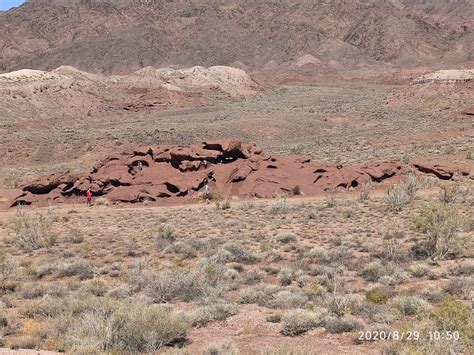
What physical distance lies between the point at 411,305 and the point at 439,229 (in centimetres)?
569

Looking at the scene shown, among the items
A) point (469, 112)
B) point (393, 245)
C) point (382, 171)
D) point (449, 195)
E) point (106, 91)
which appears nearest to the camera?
point (393, 245)

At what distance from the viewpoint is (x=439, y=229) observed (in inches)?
576

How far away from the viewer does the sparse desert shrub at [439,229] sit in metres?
14.3

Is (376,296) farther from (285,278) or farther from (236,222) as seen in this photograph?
(236,222)

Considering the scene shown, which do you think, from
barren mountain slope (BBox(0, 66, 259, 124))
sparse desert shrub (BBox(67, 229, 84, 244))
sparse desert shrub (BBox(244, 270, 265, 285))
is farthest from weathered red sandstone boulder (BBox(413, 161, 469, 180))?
barren mountain slope (BBox(0, 66, 259, 124))

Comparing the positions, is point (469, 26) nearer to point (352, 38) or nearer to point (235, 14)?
point (352, 38)

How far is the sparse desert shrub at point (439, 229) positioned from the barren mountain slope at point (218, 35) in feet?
429

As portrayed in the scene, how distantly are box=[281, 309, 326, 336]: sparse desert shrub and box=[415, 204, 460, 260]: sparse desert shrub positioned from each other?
6.15 m

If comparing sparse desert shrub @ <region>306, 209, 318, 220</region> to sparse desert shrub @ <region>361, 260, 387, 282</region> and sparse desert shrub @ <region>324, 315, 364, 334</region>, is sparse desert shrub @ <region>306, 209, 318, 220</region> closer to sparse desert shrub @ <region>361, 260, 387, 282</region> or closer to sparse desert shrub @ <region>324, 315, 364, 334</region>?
sparse desert shrub @ <region>361, 260, 387, 282</region>

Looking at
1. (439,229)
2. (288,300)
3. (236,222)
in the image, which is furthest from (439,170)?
(288,300)

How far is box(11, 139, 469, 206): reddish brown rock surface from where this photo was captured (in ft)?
90.3

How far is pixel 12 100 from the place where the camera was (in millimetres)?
72125

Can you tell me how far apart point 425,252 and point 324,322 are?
264 inches

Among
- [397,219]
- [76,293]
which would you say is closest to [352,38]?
[397,219]
